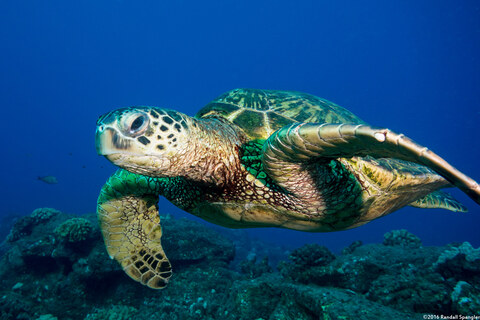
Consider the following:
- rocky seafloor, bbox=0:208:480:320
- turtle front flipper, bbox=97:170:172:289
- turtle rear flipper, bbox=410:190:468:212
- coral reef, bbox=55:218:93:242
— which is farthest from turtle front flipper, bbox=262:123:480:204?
coral reef, bbox=55:218:93:242

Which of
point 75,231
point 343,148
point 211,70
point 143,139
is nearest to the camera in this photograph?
point 343,148

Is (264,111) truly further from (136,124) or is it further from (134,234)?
(134,234)

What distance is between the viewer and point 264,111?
7.52ft

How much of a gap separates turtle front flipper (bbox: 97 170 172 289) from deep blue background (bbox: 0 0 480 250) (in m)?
56.4

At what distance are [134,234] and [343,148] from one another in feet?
9.29

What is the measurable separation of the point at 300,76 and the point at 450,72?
172ft

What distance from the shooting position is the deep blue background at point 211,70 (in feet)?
188

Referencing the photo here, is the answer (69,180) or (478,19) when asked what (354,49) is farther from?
(69,180)

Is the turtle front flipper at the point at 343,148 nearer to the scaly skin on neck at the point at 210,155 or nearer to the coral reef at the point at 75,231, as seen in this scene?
the scaly skin on neck at the point at 210,155

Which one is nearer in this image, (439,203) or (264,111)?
(264,111)

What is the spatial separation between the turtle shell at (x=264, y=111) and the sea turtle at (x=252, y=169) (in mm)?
12

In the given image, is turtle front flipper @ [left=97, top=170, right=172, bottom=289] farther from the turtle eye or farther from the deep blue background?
the deep blue background

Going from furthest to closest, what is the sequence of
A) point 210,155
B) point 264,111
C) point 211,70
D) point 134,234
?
1. point 211,70
2. point 134,234
3. point 264,111
4. point 210,155

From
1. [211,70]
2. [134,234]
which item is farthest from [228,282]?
[211,70]
